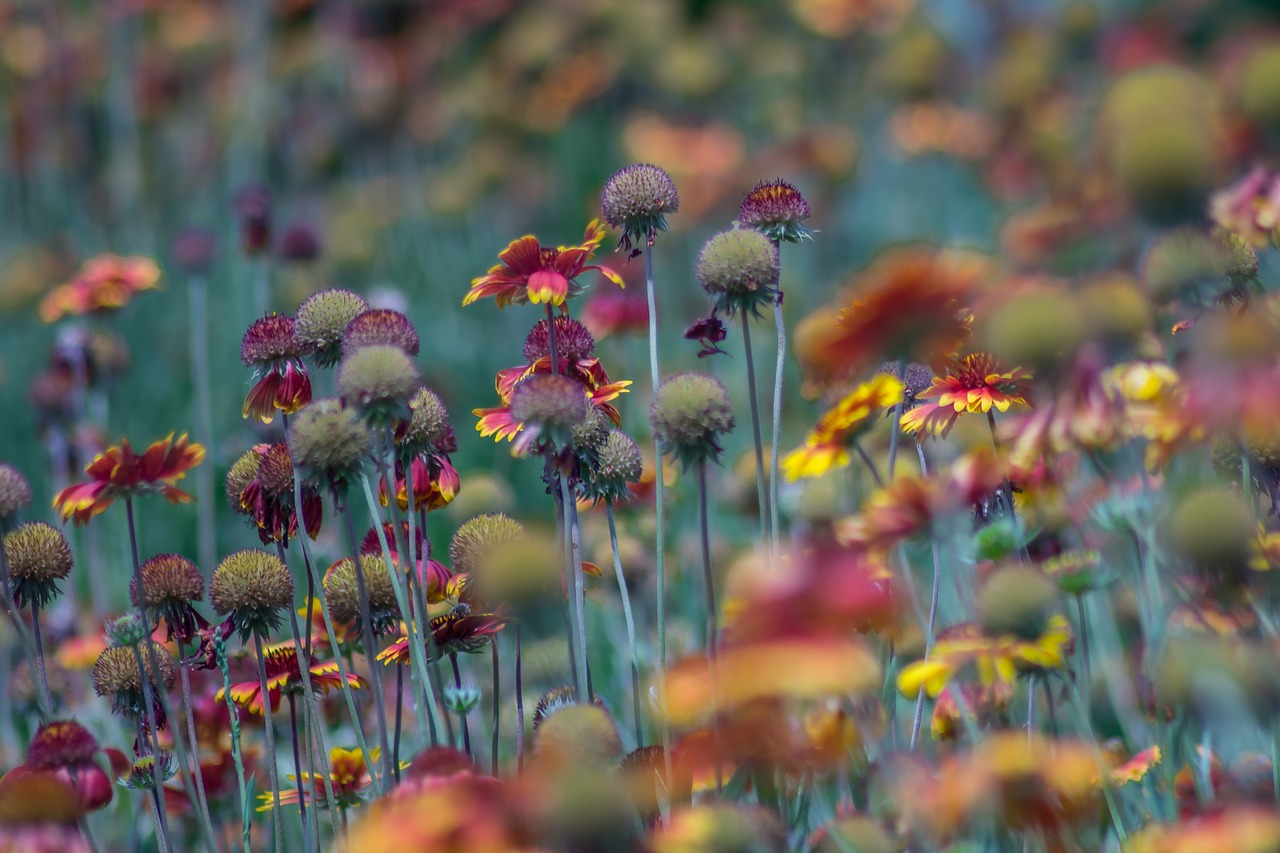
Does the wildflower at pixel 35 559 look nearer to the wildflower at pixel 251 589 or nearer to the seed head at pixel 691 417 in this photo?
the wildflower at pixel 251 589

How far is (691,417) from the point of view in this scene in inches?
56.8

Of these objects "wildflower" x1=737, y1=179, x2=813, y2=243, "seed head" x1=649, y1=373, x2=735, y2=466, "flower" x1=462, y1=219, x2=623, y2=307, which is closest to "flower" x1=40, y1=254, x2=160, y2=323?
"flower" x1=462, y1=219, x2=623, y2=307

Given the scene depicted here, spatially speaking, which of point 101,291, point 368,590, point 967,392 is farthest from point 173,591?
point 101,291

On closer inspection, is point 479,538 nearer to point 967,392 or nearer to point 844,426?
point 844,426

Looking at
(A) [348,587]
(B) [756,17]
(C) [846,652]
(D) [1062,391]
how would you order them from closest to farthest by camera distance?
(C) [846,652]
(D) [1062,391]
(A) [348,587]
(B) [756,17]

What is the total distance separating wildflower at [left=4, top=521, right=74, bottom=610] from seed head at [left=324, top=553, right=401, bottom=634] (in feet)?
1.14

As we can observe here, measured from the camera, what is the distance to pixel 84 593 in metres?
3.66

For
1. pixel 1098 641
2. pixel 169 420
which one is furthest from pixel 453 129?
pixel 1098 641

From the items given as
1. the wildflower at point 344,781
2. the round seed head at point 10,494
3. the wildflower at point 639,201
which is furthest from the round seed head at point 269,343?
the wildflower at point 344,781

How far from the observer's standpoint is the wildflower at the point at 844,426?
1396 mm

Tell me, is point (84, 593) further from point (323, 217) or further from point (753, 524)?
point (323, 217)

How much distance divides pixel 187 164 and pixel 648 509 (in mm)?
4941

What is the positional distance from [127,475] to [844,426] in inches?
37.7

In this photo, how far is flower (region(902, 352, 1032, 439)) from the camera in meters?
1.54
